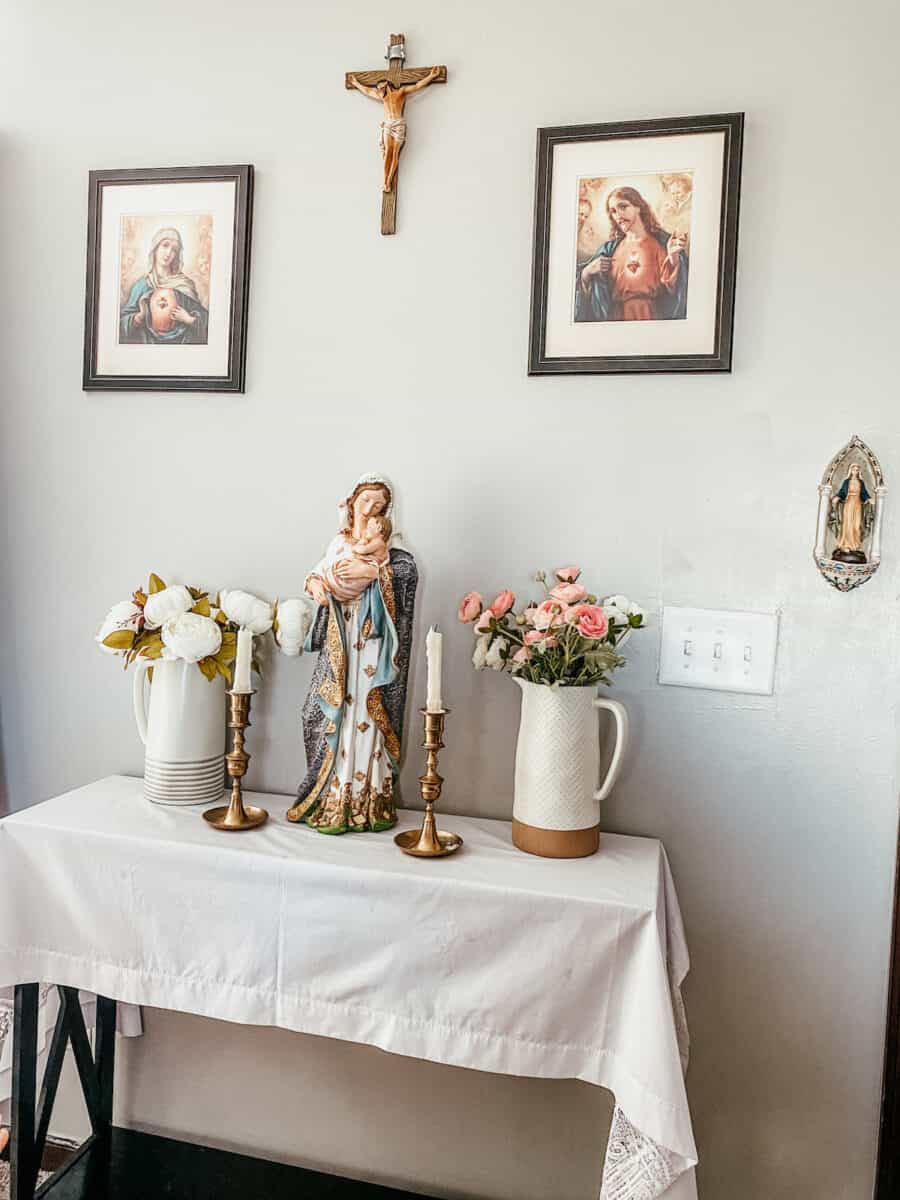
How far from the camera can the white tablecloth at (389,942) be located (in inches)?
47.1

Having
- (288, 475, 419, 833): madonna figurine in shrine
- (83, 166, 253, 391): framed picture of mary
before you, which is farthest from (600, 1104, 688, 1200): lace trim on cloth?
(83, 166, 253, 391): framed picture of mary

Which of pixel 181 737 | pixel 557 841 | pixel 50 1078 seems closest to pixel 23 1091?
pixel 50 1078

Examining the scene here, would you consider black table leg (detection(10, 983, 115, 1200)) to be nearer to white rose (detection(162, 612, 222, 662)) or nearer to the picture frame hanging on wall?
white rose (detection(162, 612, 222, 662))

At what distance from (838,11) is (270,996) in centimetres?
181

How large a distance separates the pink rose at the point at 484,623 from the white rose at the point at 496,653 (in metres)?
0.03

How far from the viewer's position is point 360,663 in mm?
1408

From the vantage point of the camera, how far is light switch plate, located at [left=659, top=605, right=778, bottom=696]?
147 centimetres

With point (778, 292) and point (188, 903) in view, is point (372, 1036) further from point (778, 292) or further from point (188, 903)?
point (778, 292)

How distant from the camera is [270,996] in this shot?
1333 millimetres

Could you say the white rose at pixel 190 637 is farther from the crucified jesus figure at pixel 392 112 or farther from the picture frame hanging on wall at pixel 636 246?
the crucified jesus figure at pixel 392 112

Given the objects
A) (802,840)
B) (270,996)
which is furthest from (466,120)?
(270,996)

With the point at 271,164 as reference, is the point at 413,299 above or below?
below

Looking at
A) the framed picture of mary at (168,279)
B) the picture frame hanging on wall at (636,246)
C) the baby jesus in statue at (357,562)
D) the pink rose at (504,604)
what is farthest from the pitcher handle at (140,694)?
the picture frame hanging on wall at (636,246)

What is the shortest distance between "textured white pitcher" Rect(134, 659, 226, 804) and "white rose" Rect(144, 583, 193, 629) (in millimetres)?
78
